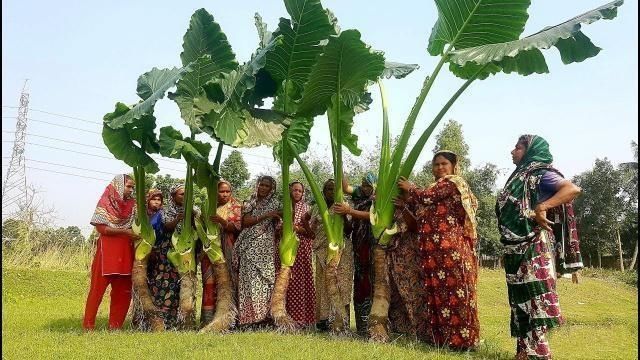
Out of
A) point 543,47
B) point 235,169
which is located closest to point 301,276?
point 543,47

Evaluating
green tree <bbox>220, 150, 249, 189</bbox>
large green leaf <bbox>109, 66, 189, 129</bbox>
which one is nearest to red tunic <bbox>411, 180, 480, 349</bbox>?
large green leaf <bbox>109, 66, 189, 129</bbox>

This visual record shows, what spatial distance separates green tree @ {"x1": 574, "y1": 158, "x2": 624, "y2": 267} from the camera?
32.4 m

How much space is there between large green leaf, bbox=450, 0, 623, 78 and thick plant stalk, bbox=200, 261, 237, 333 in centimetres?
315

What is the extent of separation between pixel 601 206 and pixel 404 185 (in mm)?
32439

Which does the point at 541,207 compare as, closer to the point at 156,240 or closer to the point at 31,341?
the point at 156,240

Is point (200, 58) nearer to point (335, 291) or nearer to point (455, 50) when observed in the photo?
point (455, 50)

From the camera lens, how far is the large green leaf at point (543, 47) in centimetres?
443

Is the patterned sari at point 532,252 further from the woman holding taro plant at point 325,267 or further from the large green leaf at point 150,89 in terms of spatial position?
the large green leaf at point 150,89

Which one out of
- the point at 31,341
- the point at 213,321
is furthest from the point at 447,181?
the point at 31,341

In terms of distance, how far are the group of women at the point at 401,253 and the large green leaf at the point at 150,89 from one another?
107 cm

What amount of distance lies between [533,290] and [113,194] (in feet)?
14.3

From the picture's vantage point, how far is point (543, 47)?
4336mm

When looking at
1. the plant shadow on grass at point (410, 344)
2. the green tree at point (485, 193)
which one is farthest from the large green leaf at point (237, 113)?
the green tree at point (485, 193)

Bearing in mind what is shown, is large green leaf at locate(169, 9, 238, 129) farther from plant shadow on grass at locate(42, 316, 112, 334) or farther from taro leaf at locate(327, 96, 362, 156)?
plant shadow on grass at locate(42, 316, 112, 334)
